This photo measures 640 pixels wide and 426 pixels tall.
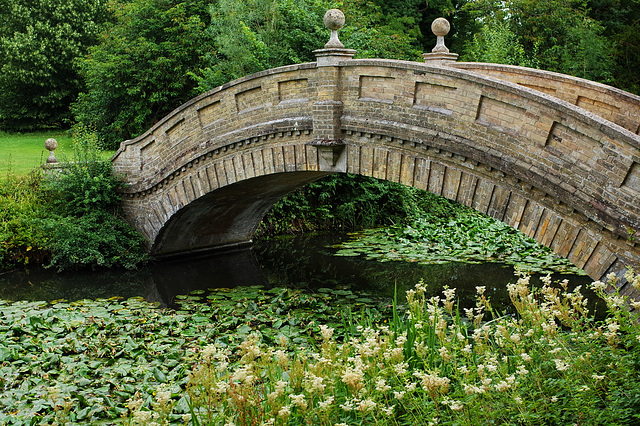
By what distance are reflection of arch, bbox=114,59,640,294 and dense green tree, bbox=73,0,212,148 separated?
558cm

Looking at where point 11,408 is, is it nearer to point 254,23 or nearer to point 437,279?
point 437,279

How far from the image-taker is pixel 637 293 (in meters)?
6.41

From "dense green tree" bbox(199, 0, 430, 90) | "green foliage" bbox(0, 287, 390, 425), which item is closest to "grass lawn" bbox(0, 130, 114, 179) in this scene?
"dense green tree" bbox(199, 0, 430, 90)

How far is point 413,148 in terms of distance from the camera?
8547 mm

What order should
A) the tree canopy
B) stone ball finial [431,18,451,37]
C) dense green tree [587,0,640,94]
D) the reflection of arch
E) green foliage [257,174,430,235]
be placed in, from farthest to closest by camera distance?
1. dense green tree [587,0,640,94]
2. the tree canopy
3. green foliage [257,174,430,235]
4. stone ball finial [431,18,451,37]
5. the reflection of arch

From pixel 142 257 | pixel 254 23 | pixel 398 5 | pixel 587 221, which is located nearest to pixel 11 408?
pixel 587 221

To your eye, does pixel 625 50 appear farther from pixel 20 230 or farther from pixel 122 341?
pixel 122 341

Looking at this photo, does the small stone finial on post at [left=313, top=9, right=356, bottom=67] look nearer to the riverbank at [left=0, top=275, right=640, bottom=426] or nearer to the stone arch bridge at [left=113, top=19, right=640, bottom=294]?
the stone arch bridge at [left=113, top=19, right=640, bottom=294]

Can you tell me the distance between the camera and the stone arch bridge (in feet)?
22.0

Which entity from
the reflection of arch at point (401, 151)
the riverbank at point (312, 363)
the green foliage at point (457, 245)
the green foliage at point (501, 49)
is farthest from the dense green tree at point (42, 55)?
the riverbank at point (312, 363)

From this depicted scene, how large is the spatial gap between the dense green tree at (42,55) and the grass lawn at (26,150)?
0.93 meters

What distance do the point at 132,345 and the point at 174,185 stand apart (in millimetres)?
4560

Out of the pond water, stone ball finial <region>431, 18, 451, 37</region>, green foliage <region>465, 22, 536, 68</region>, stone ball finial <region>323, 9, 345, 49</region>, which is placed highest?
stone ball finial <region>323, 9, 345, 49</region>

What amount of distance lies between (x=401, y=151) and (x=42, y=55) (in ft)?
59.2
